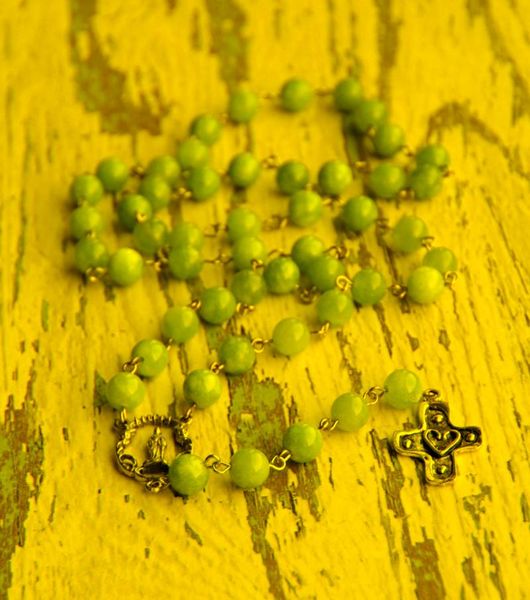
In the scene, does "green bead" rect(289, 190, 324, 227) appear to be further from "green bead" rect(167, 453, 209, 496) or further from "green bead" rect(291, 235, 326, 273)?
"green bead" rect(167, 453, 209, 496)

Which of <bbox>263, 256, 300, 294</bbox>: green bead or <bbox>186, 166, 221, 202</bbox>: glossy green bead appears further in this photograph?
<bbox>186, 166, 221, 202</bbox>: glossy green bead

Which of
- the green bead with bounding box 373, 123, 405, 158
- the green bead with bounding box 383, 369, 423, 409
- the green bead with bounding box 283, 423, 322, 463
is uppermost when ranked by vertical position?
the green bead with bounding box 373, 123, 405, 158

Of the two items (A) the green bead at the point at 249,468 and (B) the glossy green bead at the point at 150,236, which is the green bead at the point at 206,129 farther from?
(A) the green bead at the point at 249,468

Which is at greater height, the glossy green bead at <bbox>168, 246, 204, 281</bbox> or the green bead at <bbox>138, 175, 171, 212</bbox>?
the green bead at <bbox>138, 175, 171, 212</bbox>

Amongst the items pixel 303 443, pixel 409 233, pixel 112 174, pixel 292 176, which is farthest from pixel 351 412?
pixel 112 174

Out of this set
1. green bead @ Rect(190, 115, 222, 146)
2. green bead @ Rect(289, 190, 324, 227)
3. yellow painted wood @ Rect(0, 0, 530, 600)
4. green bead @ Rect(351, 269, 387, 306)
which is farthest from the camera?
green bead @ Rect(190, 115, 222, 146)

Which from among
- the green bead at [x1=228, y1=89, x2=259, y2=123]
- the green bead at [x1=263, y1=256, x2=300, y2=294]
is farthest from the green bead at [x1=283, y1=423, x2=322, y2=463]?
the green bead at [x1=228, y1=89, x2=259, y2=123]
